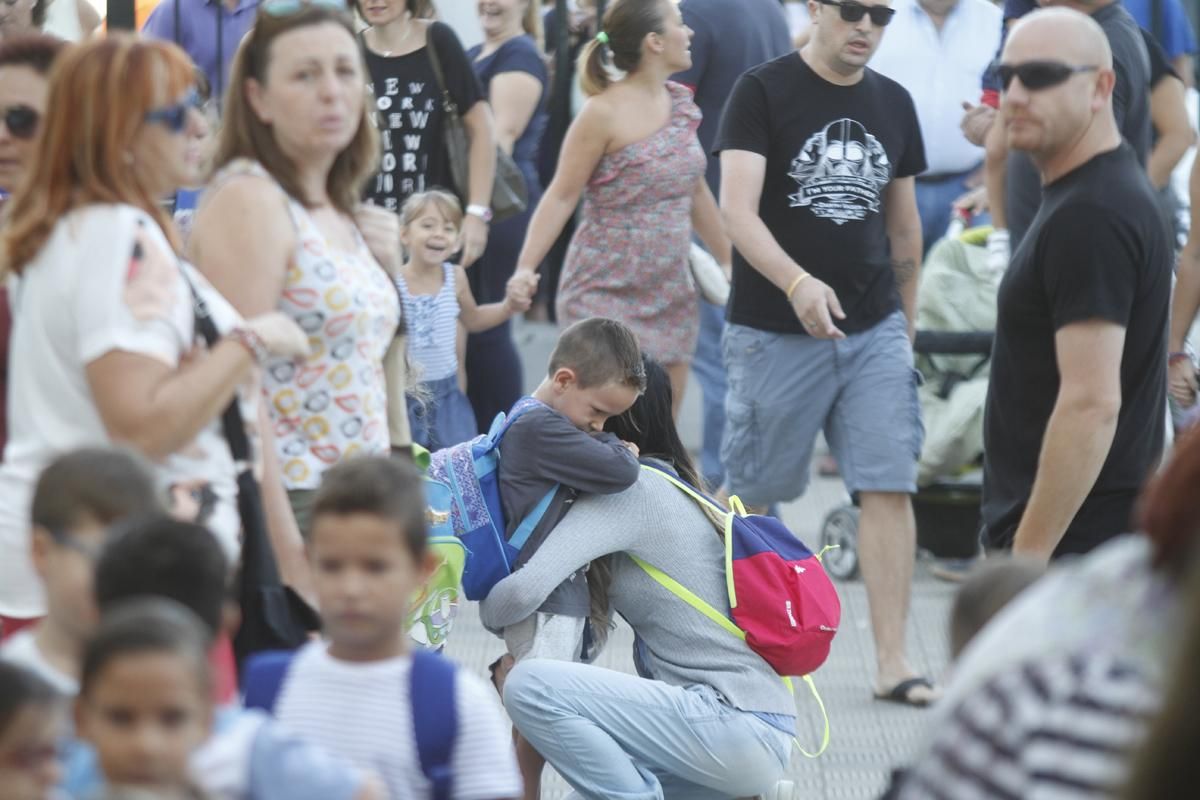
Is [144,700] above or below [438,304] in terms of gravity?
above

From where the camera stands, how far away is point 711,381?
8008 millimetres

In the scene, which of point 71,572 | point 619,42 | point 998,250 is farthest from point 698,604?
point 998,250

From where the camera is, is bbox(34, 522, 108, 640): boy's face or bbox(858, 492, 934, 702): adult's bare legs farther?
bbox(858, 492, 934, 702): adult's bare legs

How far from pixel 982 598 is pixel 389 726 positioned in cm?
82

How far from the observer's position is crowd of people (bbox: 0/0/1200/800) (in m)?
2.28

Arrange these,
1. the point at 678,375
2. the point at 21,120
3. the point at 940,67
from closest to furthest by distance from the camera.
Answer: the point at 21,120, the point at 678,375, the point at 940,67

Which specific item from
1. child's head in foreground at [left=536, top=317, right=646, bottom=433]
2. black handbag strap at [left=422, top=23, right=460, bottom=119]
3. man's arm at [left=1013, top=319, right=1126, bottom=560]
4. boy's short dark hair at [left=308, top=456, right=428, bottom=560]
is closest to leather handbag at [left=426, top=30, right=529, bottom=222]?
black handbag strap at [left=422, top=23, right=460, bottom=119]

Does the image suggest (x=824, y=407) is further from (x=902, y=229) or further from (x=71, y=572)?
(x=71, y=572)

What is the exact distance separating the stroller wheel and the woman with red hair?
4.25 meters

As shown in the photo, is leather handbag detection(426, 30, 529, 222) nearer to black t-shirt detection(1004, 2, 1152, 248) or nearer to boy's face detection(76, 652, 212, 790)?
black t-shirt detection(1004, 2, 1152, 248)

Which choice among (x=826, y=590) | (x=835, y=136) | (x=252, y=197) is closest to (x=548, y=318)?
(x=835, y=136)

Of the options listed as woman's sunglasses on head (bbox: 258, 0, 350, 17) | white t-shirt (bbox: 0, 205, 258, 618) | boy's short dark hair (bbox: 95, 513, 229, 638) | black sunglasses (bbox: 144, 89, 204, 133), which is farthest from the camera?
woman's sunglasses on head (bbox: 258, 0, 350, 17)

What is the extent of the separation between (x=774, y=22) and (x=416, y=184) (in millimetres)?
1696

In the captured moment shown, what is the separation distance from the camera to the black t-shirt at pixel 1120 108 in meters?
5.91
